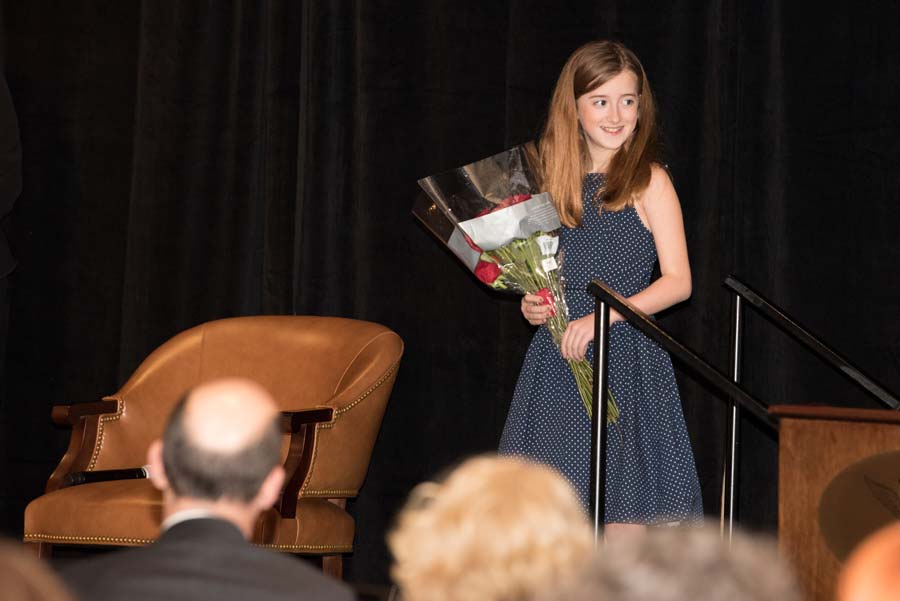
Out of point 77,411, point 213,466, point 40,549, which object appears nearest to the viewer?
point 213,466

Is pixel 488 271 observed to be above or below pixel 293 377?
above

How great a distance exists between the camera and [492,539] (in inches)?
53.7

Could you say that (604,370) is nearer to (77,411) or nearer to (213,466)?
(213,466)

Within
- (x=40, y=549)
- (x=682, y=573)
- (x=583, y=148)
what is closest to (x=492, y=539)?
(x=682, y=573)

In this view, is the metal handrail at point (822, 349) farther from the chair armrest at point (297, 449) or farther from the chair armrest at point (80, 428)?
the chair armrest at point (80, 428)

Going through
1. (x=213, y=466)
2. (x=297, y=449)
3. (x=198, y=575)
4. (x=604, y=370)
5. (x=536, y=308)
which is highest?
(x=536, y=308)

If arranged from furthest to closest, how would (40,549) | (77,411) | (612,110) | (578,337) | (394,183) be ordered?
(394,183), (77,411), (40,549), (612,110), (578,337)

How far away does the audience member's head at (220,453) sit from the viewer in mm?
1667

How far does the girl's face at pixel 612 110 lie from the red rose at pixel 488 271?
51cm

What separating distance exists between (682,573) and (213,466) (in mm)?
789

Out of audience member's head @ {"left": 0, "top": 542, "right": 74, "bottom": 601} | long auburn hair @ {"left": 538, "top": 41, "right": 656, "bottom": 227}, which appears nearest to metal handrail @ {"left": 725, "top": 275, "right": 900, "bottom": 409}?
long auburn hair @ {"left": 538, "top": 41, "right": 656, "bottom": 227}

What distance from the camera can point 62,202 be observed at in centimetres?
547

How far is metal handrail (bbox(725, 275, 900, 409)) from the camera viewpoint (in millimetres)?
3288

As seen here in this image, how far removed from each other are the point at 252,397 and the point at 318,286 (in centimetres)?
325
